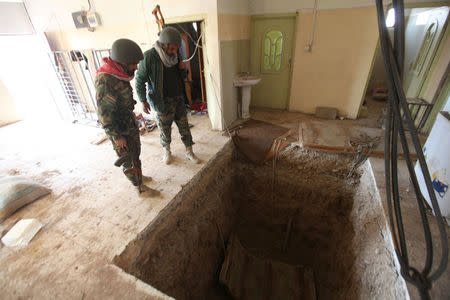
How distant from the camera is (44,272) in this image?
1640 mm

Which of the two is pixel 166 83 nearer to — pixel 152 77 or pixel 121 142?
pixel 152 77

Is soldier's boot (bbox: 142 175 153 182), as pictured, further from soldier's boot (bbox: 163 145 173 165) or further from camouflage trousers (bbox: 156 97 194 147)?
camouflage trousers (bbox: 156 97 194 147)

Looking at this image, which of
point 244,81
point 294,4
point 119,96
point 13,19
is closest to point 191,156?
point 119,96

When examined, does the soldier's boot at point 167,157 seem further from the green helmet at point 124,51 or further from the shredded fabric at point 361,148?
the shredded fabric at point 361,148

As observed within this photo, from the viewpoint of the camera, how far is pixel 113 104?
6.10 ft

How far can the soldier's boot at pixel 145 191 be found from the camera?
90.5 inches

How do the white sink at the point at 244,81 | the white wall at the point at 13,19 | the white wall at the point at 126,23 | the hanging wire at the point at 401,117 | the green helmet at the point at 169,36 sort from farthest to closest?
the white wall at the point at 13,19
the white sink at the point at 244,81
the white wall at the point at 126,23
the green helmet at the point at 169,36
the hanging wire at the point at 401,117

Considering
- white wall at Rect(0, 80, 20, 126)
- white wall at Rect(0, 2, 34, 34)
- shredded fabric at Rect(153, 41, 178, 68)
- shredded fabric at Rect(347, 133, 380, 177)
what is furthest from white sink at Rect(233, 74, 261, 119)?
white wall at Rect(0, 80, 20, 126)

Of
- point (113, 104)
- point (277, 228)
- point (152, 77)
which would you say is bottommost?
point (277, 228)

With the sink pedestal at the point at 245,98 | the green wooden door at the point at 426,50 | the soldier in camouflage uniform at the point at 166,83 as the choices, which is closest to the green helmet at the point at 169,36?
the soldier in camouflage uniform at the point at 166,83

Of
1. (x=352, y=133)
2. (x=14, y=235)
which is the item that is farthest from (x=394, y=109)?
(x=14, y=235)

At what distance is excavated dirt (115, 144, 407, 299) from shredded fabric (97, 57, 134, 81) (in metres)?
1.36

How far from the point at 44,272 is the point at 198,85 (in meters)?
4.87

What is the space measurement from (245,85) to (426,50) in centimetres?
305
